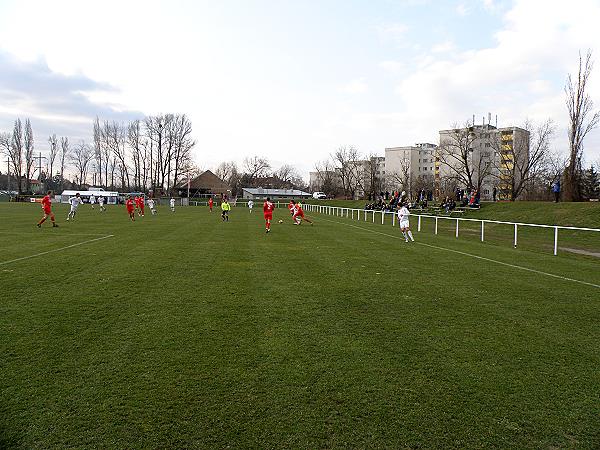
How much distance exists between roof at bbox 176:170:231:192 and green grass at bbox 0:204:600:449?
11643 centimetres

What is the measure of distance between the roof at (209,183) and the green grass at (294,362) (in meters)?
116

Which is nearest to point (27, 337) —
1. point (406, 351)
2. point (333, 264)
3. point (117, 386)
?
point (117, 386)

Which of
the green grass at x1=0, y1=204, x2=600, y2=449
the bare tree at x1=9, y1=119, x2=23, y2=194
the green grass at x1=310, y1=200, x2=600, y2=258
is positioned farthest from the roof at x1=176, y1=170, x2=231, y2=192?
the green grass at x1=0, y1=204, x2=600, y2=449

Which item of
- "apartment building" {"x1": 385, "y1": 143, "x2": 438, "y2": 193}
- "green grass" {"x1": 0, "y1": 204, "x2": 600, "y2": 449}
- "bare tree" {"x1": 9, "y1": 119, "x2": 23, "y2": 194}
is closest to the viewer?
"green grass" {"x1": 0, "y1": 204, "x2": 600, "y2": 449}

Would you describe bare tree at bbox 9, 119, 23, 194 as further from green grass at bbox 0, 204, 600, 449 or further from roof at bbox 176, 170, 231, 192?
green grass at bbox 0, 204, 600, 449

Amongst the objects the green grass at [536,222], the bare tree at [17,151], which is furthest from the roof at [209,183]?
the green grass at [536,222]

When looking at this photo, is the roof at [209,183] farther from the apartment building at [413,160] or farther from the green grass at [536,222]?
the green grass at [536,222]

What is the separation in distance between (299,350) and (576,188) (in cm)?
4076

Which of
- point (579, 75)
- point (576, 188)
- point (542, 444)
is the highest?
point (579, 75)

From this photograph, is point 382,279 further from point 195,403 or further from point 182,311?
point 195,403

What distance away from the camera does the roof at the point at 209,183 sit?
123800 millimetres

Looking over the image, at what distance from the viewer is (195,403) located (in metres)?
3.86

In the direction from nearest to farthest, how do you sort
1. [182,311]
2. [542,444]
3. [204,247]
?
[542,444] < [182,311] < [204,247]

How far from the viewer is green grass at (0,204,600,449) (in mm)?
3475
